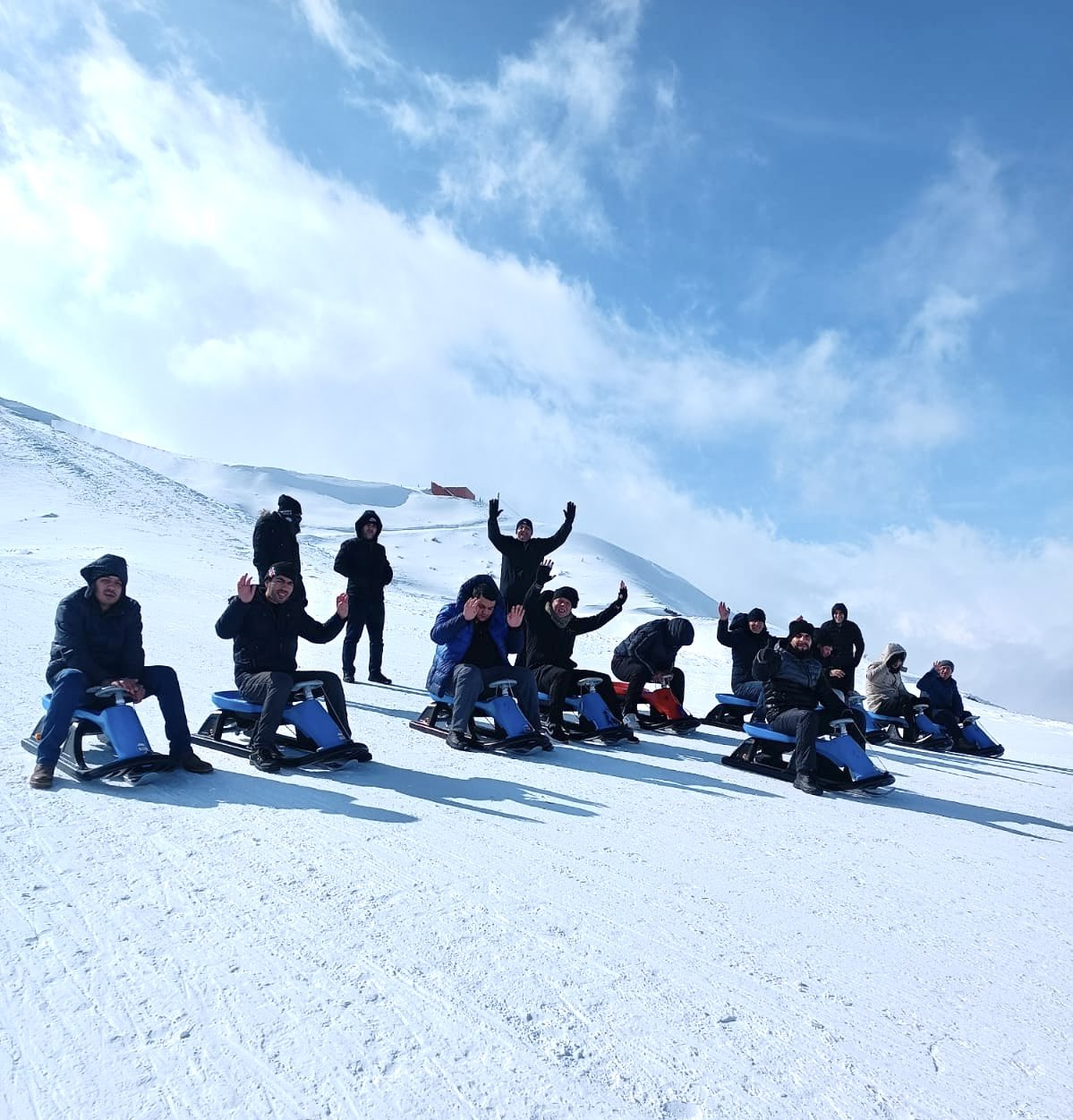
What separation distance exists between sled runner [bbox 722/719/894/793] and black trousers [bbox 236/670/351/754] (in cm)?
354

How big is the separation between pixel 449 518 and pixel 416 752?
6501 centimetres

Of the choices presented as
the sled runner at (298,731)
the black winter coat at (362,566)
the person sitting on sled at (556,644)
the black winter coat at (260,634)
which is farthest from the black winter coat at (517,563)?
the sled runner at (298,731)

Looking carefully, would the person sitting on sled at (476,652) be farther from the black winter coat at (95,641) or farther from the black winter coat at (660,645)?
the black winter coat at (95,641)

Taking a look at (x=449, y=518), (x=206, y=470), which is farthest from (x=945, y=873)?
(x=206, y=470)

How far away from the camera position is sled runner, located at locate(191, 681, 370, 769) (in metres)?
5.89

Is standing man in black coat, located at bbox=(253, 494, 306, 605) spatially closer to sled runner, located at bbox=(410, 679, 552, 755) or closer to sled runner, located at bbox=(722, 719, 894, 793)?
sled runner, located at bbox=(410, 679, 552, 755)

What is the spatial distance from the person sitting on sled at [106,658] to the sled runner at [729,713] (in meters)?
6.25

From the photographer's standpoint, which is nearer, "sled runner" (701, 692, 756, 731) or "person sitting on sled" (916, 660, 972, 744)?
"sled runner" (701, 692, 756, 731)

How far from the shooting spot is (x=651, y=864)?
14.1ft

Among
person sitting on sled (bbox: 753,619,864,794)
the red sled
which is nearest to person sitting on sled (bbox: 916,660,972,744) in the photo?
the red sled

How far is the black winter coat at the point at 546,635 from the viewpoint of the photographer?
334 inches

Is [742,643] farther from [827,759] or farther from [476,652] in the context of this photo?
[476,652]

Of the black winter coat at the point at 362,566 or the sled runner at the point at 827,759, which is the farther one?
the black winter coat at the point at 362,566

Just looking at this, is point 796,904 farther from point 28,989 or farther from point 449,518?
point 449,518
